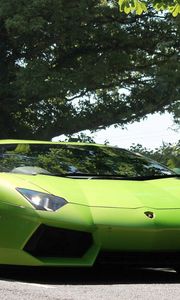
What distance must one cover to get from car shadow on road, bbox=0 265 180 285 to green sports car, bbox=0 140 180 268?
0.46 feet

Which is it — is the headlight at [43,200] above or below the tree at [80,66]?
below

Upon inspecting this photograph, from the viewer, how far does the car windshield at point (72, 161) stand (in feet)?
17.8

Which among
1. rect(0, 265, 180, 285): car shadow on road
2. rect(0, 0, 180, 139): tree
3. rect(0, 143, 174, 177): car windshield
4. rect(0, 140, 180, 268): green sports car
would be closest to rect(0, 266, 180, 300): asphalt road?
rect(0, 265, 180, 285): car shadow on road

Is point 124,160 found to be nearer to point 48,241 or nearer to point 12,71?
point 48,241

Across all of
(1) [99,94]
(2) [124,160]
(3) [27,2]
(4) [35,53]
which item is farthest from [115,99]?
(2) [124,160]

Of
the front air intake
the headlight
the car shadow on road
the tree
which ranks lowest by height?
the car shadow on road

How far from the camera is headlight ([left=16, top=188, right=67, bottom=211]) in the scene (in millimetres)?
4590

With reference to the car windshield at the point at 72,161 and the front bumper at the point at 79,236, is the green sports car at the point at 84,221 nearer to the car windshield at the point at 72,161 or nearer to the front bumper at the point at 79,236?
the front bumper at the point at 79,236

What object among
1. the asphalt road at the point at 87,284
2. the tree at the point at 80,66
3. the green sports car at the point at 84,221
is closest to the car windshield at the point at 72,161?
the green sports car at the point at 84,221

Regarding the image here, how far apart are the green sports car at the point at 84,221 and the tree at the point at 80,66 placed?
57.3 feet

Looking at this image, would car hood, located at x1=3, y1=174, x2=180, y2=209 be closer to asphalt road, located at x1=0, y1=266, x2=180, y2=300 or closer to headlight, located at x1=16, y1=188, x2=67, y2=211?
headlight, located at x1=16, y1=188, x2=67, y2=211

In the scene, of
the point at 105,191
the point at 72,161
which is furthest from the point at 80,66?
the point at 105,191

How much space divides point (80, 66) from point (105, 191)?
19.4m

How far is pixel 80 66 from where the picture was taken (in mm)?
23938
